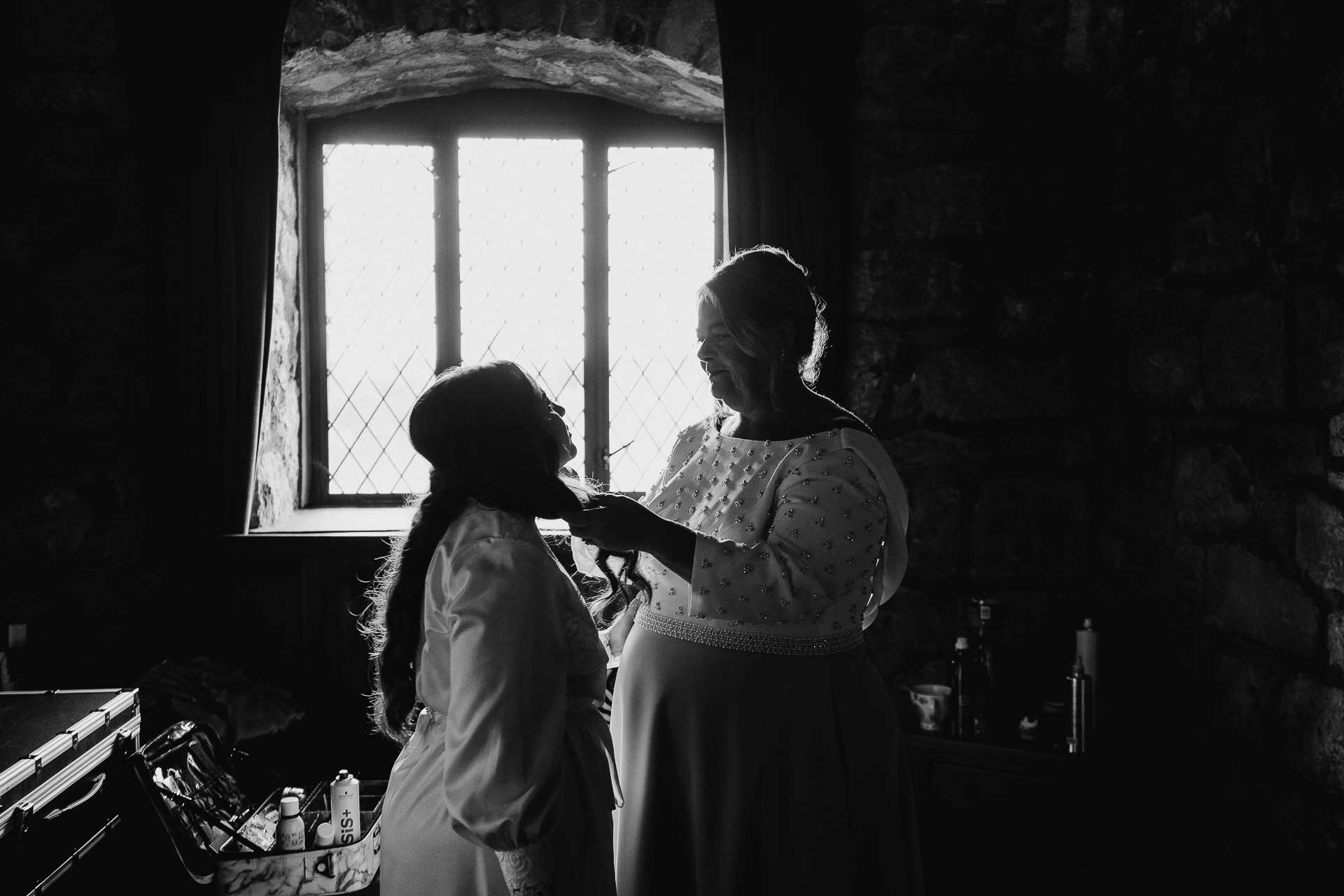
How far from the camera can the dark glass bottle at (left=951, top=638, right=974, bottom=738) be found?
8.30 ft

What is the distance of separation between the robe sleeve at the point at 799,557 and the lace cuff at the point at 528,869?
1.64 feet

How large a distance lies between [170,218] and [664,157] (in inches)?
60.8

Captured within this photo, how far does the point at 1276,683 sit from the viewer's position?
2066 mm

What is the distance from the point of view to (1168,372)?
2.52 meters

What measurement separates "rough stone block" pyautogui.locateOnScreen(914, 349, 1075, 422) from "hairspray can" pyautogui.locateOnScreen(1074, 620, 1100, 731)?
2.26 ft

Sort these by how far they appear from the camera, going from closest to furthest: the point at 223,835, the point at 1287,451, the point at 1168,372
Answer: the point at 1287,451 < the point at 223,835 < the point at 1168,372

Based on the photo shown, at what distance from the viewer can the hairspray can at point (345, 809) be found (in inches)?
91.7

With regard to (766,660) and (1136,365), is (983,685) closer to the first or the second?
(1136,365)

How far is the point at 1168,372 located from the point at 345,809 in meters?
2.32

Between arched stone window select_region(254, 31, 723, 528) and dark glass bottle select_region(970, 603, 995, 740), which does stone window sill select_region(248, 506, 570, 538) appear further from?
dark glass bottle select_region(970, 603, 995, 740)

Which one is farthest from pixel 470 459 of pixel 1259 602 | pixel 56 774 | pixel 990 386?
pixel 990 386

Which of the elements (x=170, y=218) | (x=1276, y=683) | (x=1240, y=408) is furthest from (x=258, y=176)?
(x=1276, y=683)

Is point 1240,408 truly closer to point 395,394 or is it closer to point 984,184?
point 984,184

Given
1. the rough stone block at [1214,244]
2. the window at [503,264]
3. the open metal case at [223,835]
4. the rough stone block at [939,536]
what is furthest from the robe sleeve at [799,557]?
the window at [503,264]
